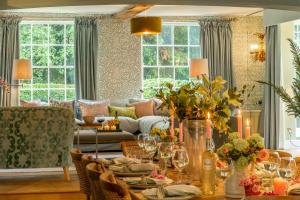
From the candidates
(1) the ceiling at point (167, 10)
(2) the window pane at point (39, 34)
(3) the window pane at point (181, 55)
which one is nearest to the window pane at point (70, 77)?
(2) the window pane at point (39, 34)

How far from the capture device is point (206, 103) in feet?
11.9

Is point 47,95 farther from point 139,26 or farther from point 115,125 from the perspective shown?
point 139,26

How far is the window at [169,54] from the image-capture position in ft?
43.9

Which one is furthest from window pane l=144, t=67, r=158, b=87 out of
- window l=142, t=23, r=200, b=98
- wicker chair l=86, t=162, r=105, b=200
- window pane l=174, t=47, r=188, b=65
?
wicker chair l=86, t=162, r=105, b=200

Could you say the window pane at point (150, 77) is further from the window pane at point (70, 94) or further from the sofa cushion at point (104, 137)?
Answer: the sofa cushion at point (104, 137)

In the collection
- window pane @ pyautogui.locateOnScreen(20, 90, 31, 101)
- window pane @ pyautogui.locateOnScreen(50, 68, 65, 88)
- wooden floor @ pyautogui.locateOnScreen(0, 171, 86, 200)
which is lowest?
wooden floor @ pyautogui.locateOnScreen(0, 171, 86, 200)

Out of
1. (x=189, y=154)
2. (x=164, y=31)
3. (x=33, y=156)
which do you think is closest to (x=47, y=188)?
(x=33, y=156)

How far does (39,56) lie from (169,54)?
285 centimetres

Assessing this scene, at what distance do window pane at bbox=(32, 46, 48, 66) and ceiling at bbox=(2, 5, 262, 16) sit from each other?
0.83 metres

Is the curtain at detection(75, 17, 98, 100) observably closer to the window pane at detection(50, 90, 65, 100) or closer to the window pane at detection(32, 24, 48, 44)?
the window pane at detection(50, 90, 65, 100)

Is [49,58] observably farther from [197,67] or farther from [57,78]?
[197,67]

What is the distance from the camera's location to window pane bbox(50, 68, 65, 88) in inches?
509

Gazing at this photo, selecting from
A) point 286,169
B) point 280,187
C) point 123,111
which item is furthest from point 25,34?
point 280,187

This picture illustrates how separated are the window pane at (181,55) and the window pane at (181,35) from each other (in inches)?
5.9
